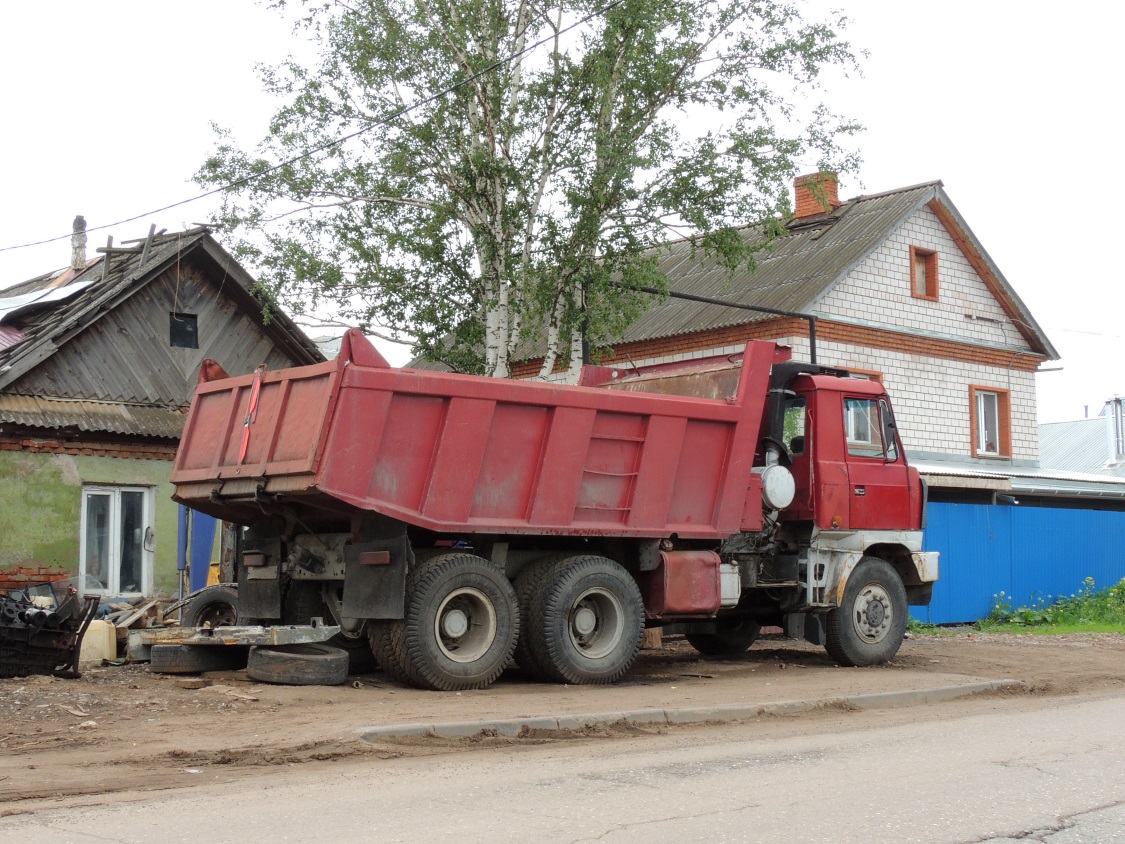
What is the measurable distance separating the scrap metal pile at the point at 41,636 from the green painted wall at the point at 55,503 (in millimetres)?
5404

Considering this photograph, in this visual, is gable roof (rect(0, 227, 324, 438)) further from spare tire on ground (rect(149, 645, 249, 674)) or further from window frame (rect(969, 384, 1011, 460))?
window frame (rect(969, 384, 1011, 460))

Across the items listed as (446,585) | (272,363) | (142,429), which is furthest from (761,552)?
(272,363)

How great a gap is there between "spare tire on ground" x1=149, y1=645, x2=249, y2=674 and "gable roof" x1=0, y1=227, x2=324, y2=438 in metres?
6.53

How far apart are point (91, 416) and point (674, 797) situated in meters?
13.0

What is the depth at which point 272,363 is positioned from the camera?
67.3 feet

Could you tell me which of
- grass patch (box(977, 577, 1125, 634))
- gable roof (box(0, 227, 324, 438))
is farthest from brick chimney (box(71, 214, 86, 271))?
grass patch (box(977, 577, 1125, 634))

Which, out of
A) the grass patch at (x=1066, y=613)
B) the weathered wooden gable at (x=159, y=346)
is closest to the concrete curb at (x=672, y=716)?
the grass patch at (x=1066, y=613)

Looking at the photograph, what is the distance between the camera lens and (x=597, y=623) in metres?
11.6

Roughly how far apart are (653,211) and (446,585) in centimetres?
891

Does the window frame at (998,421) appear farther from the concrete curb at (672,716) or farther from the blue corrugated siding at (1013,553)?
the concrete curb at (672,716)

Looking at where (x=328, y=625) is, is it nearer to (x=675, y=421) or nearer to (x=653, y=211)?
(x=675, y=421)

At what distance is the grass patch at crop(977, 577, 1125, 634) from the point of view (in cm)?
2070

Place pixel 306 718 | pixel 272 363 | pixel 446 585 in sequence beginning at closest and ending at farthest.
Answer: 1. pixel 306 718
2. pixel 446 585
3. pixel 272 363

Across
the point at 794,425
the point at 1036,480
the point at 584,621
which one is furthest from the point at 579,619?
the point at 1036,480
